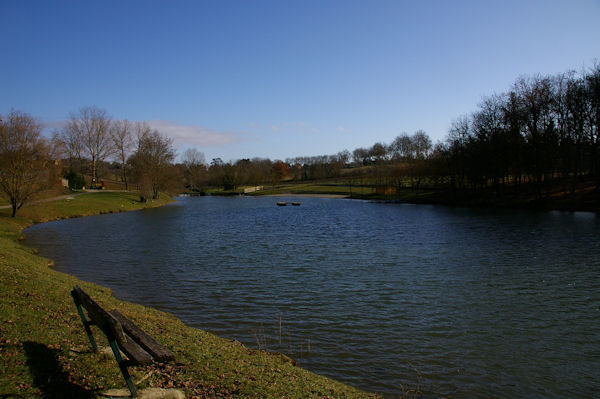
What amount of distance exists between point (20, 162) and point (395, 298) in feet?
107

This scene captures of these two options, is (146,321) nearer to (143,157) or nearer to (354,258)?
(354,258)

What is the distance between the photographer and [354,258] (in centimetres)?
2061

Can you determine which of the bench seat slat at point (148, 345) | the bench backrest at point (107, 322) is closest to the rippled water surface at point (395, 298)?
the bench seat slat at point (148, 345)

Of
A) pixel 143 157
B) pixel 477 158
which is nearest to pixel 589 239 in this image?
pixel 477 158

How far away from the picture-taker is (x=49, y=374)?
534cm

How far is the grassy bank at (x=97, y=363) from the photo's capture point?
208 inches

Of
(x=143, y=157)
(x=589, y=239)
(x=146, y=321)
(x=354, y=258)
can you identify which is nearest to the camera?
(x=146, y=321)

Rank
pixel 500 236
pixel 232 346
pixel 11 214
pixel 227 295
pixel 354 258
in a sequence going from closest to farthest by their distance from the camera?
pixel 232 346, pixel 227 295, pixel 354 258, pixel 500 236, pixel 11 214

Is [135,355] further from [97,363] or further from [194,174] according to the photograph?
[194,174]

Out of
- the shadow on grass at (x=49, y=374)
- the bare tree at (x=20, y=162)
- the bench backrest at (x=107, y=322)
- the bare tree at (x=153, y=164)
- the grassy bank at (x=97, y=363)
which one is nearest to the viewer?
the shadow on grass at (x=49, y=374)

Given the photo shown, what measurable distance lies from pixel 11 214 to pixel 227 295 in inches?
1211

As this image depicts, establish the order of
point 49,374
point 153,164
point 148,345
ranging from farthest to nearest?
point 153,164 → point 148,345 → point 49,374

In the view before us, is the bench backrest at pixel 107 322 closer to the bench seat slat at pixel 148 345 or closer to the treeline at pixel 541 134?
the bench seat slat at pixel 148 345

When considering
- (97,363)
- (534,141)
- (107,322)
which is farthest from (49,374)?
(534,141)
